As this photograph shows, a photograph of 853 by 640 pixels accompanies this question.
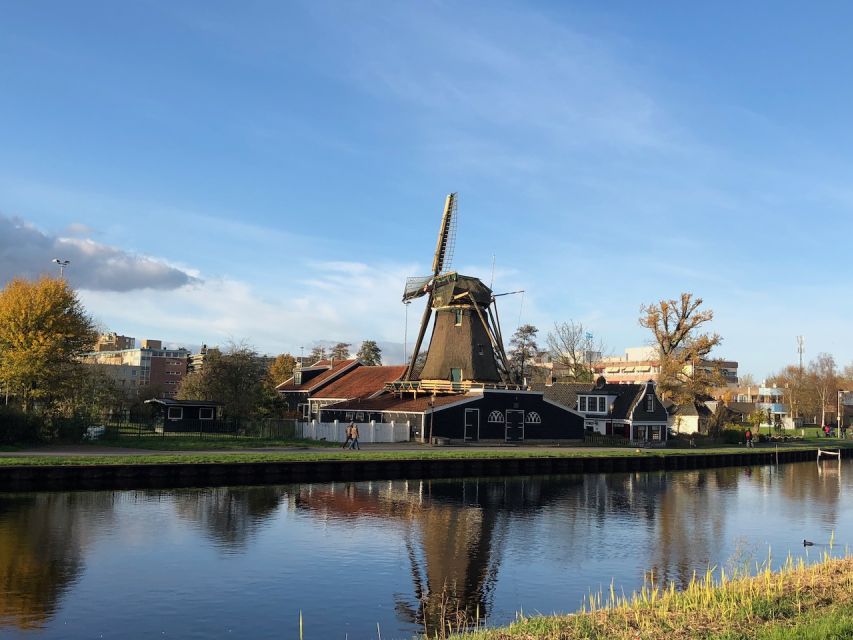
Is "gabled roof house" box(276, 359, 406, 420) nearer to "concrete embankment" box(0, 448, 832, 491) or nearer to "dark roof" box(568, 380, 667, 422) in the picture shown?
"dark roof" box(568, 380, 667, 422)

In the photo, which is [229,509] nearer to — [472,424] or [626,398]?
[472,424]

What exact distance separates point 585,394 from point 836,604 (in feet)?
195

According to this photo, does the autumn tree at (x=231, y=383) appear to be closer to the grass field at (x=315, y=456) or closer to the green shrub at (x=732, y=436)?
the grass field at (x=315, y=456)

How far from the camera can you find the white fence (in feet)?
180

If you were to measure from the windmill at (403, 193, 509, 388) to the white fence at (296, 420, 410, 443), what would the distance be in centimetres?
603

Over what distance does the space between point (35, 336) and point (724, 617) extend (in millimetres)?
43279

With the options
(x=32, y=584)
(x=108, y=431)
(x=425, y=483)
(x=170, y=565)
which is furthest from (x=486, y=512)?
(x=108, y=431)

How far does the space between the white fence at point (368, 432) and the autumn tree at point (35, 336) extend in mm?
16941

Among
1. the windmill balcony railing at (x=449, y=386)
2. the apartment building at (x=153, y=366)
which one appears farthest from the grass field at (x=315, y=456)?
the apartment building at (x=153, y=366)

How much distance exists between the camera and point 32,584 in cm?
1822

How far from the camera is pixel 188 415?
56.8m

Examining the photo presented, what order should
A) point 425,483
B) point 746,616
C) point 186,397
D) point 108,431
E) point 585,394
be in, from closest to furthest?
point 746,616 → point 425,483 → point 108,431 → point 186,397 → point 585,394

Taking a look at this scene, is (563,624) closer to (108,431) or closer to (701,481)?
(701,481)

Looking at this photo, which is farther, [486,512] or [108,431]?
[108,431]
